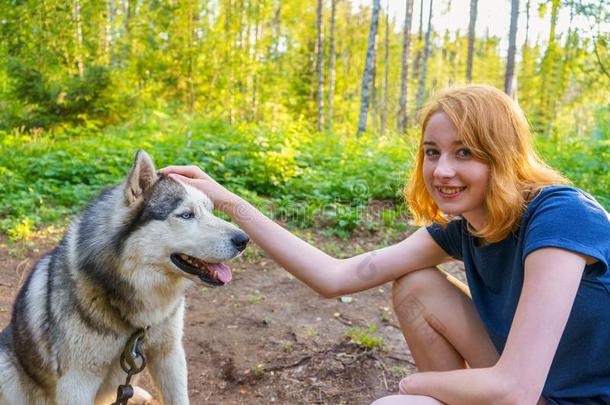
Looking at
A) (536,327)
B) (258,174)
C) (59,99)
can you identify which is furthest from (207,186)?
(59,99)

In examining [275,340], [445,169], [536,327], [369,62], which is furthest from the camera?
[369,62]

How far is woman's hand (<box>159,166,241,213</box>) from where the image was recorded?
2.17m

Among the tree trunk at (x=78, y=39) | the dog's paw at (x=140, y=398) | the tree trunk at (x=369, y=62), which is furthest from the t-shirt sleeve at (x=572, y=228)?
the tree trunk at (x=369, y=62)

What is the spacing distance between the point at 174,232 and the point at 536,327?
1.48 meters

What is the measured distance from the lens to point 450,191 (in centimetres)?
161

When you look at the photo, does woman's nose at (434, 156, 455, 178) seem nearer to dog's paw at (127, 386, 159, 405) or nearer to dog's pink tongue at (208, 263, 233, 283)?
dog's pink tongue at (208, 263, 233, 283)

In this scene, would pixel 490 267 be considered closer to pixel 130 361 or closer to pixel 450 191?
pixel 450 191

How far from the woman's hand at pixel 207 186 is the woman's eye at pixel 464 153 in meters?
1.00

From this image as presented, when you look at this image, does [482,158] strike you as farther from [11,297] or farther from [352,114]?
[352,114]

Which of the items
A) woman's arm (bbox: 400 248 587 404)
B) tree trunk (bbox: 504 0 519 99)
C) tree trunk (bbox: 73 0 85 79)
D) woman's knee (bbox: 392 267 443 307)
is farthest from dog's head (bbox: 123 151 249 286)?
tree trunk (bbox: 504 0 519 99)

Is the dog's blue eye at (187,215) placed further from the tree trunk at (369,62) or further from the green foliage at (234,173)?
the tree trunk at (369,62)

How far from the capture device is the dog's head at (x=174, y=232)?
206 centimetres

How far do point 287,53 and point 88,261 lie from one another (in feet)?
70.9

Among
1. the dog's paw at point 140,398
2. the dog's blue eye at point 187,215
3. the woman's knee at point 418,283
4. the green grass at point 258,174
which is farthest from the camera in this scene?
the green grass at point 258,174
